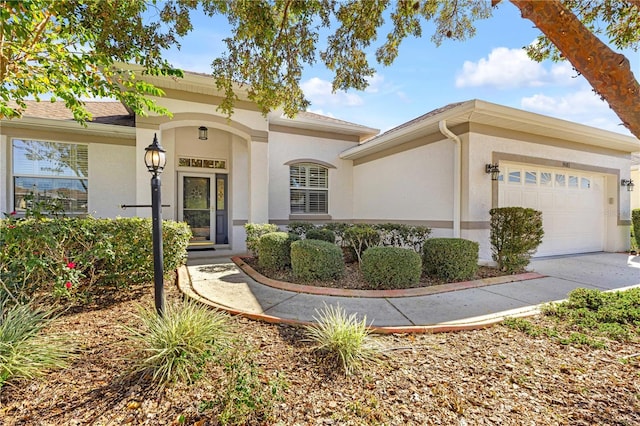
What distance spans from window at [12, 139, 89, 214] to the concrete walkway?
4.30 metres

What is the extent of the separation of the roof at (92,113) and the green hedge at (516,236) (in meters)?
9.60

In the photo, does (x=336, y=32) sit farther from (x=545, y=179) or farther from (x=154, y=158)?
(x=545, y=179)

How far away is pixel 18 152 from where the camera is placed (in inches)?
286

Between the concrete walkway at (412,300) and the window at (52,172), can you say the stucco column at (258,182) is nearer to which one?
the concrete walkway at (412,300)

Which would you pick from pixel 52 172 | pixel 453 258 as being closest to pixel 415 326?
pixel 453 258

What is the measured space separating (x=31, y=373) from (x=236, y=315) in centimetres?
184

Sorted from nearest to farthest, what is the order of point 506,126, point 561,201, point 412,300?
point 412,300, point 506,126, point 561,201

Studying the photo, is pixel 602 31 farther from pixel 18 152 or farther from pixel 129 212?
pixel 18 152

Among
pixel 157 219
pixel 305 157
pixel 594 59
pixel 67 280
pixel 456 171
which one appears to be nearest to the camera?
pixel 594 59

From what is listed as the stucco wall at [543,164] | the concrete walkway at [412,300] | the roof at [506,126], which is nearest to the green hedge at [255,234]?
the concrete walkway at [412,300]

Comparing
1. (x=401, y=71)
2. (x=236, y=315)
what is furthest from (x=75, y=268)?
(x=401, y=71)

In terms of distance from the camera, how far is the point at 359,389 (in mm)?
2258

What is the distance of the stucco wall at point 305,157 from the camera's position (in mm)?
9508

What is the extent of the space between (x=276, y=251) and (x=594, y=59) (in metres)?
5.19
